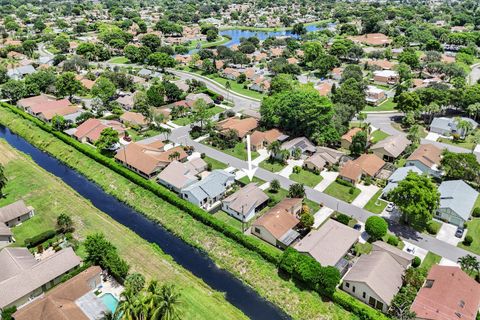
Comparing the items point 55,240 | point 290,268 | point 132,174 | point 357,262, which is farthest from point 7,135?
point 357,262

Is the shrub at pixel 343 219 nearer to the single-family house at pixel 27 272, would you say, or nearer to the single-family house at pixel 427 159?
the single-family house at pixel 427 159

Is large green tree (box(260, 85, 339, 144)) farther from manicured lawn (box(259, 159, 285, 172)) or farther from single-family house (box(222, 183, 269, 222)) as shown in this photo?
single-family house (box(222, 183, 269, 222))

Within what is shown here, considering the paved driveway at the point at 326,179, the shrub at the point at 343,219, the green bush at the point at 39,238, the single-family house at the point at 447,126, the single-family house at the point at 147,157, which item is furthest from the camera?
the single-family house at the point at 447,126

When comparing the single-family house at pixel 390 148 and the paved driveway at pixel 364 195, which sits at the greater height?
the single-family house at pixel 390 148

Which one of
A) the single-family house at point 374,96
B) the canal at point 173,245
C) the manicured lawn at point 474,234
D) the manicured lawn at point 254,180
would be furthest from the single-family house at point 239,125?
the manicured lawn at point 474,234

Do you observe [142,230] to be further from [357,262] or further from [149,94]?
[149,94]

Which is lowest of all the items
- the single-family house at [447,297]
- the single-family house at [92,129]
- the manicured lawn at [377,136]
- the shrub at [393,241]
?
the single-family house at [92,129]

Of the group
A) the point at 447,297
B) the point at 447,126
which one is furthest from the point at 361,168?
the point at 447,126
